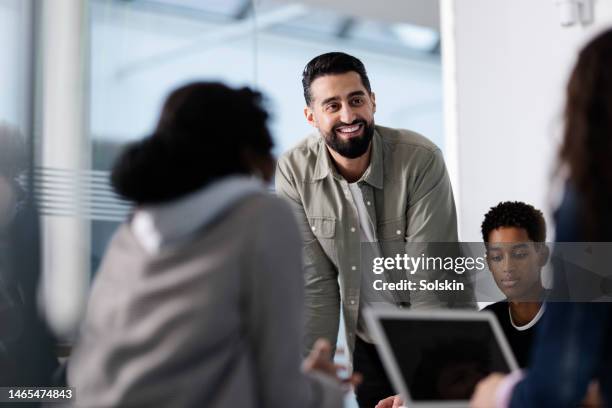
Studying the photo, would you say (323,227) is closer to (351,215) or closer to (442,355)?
(351,215)

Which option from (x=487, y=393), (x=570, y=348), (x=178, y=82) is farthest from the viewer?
(x=178, y=82)

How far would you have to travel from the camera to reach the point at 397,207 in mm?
2600

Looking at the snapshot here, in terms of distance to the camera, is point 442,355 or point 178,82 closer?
point 442,355

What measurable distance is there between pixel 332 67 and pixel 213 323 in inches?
64.3

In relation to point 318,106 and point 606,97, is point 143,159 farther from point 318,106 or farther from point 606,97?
point 318,106

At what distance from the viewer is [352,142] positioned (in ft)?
8.45

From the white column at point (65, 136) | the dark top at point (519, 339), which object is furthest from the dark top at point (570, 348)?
the white column at point (65, 136)

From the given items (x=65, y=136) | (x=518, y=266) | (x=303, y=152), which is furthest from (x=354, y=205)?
(x=65, y=136)

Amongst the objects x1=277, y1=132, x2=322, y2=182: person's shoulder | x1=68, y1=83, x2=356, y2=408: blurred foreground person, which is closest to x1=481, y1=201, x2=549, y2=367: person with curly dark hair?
x1=277, y1=132, x2=322, y2=182: person's shoulder

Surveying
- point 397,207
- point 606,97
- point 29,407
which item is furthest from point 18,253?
point 606,97

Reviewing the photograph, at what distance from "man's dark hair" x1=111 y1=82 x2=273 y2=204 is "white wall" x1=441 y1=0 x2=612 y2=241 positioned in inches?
101

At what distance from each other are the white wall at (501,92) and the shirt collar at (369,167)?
3.87 ft

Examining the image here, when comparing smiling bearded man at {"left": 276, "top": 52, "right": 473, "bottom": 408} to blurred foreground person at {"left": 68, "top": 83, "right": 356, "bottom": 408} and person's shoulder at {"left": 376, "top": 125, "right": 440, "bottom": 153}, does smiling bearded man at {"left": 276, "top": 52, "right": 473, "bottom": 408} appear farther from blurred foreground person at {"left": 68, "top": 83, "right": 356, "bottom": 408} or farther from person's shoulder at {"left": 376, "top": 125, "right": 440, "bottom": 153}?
blurred foreground person at {"left": 68, "top": 83, "right": 356, "bottom": 408}

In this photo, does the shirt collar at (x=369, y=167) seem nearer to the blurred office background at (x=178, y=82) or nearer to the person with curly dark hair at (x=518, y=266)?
the person with curly dark hair at (x=518, y=266)
